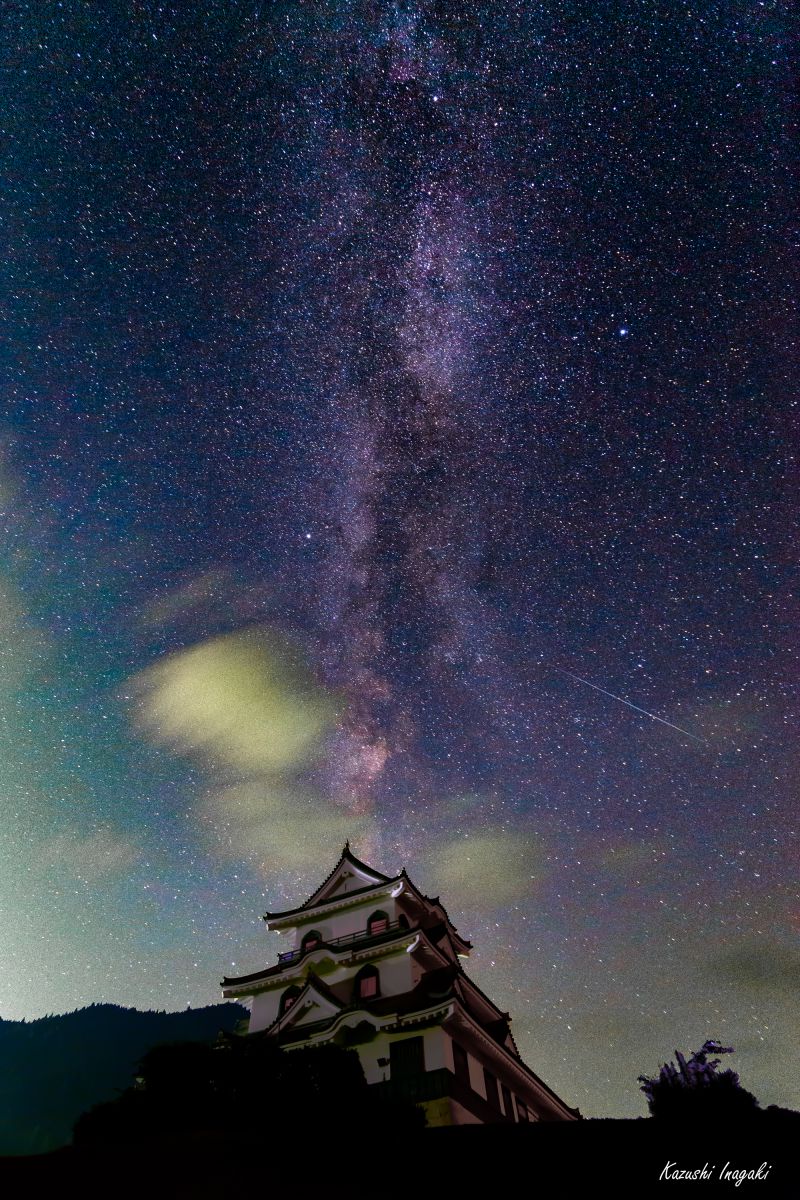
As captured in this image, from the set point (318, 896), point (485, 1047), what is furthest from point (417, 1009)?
point (318, 896)

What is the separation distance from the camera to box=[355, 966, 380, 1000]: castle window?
91.7 feet

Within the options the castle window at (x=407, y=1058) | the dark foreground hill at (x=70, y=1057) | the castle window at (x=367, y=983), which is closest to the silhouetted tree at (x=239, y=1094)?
the castle window at (x=407, y=1058)

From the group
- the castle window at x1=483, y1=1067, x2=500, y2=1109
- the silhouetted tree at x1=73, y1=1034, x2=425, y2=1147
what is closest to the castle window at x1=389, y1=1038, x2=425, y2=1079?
the castle window at x1=483, y1=1067, x2=500, y2=1109

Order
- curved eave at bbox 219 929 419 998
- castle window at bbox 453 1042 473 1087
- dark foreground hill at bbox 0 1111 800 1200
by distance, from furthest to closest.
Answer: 1. curved eave at bbox 219 929 419 998
2. castle window at bbox 453 1042 473 1087
3. dark foreground hill at bbox 0 1111 800 1200

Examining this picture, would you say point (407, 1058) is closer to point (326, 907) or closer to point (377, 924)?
point (377, 924)

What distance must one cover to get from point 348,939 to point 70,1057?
172 meters

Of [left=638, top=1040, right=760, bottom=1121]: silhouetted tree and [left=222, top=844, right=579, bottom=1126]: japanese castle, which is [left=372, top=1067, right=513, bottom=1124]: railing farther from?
[left=638, top=1040, right=760, bottom=1121]: silhouetted tree

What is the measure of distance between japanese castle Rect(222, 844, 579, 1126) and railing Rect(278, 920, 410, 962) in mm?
74

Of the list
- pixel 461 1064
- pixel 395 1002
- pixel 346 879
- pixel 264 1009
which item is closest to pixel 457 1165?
pixel 461 1064

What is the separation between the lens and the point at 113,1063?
156125 millimetres

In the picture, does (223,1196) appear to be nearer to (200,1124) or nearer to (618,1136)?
(618,1136)

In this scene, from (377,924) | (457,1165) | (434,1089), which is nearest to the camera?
(457,1165)

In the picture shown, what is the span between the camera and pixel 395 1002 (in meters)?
26.8

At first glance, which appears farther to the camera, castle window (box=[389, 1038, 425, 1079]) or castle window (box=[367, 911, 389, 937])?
castle window (box=[367, 911, 389, 937])
